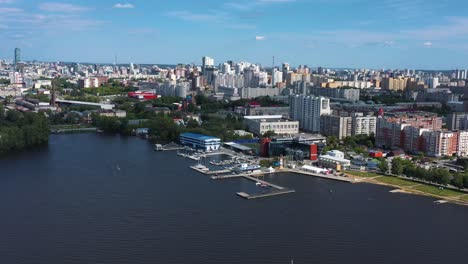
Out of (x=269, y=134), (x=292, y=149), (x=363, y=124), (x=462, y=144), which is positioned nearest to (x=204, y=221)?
(x=292, y=149)

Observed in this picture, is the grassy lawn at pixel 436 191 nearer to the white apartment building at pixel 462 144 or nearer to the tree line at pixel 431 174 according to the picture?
the tree line at pixel 431 174

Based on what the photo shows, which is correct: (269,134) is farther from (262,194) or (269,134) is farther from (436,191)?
(436,191)

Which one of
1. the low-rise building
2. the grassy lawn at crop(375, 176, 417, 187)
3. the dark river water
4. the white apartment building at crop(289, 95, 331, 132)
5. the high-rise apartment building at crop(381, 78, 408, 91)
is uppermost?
the high-rise apartment building at crop(381, 78, 408, 91)

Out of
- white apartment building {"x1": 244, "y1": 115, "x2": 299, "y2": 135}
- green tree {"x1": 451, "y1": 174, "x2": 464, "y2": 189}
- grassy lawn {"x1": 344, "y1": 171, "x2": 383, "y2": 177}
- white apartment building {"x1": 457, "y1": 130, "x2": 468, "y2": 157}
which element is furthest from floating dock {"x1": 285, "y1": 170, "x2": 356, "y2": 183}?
white apartment building {"x1": 244, "y1": 115, "x2": 299, "y2": 135}

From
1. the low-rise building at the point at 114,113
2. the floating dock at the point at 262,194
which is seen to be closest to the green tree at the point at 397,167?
the floating dock at the point at 262,194

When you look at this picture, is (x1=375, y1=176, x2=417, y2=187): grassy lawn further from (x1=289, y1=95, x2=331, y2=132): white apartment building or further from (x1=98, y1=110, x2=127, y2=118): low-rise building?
(x1=98, y1=110, x2=127, y2=118): low-rise building
